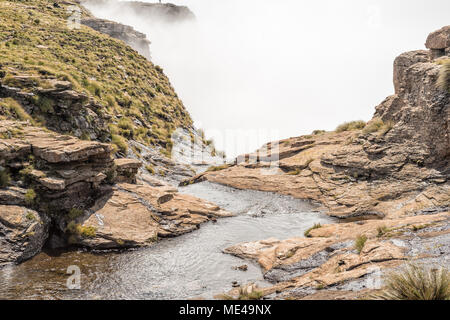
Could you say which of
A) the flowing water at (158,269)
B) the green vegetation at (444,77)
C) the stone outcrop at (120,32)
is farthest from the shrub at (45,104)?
the stone outcrop at (120,32)

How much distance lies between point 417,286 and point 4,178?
17.1m

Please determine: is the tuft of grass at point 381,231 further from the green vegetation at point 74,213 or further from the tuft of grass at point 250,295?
the green vegetation at point 74,213

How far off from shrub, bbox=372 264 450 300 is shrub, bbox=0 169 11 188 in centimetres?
1633

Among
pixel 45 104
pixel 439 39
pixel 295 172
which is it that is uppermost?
pixel 439 39

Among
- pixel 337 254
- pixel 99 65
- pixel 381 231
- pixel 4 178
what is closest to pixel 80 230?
pixel 4 178

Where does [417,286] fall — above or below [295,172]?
below

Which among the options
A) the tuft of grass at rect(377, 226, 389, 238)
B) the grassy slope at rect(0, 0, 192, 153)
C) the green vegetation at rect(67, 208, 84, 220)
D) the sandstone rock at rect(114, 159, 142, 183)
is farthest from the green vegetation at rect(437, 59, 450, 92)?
the grassy slope at rect(0, 0, 192, 153)

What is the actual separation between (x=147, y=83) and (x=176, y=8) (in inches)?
4684

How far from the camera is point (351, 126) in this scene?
33.0 m

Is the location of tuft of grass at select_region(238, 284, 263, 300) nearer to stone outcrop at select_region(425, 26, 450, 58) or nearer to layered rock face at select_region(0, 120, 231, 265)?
layered rock face at select_region(0, 120, 231, 265)

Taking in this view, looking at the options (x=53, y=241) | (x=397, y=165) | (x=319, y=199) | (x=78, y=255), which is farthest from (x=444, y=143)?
(x=53, y=241)

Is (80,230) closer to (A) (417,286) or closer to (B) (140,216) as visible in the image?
(B) (140,216)

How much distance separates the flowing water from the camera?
36.5ft

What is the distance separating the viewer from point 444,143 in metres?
19.4
